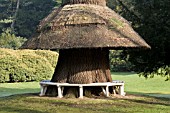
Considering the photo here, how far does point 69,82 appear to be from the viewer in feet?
52.3

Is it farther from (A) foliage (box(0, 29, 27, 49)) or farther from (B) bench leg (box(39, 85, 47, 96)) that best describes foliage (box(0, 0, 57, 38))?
(B) bench leg (box(39, 85, 47, 96))

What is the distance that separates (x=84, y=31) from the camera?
49.8ft

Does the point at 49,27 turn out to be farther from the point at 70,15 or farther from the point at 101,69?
the point at 101,69

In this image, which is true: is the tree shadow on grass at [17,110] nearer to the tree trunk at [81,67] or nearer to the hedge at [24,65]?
the tree trunk at [81,67]

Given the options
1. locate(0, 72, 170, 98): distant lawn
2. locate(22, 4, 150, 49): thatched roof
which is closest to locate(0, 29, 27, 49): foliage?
locate(0, 72, 170, 98): distant lawn

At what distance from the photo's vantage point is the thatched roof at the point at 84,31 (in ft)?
48.2

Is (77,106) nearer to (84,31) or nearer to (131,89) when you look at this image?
(84,31)

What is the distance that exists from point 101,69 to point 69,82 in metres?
1.50

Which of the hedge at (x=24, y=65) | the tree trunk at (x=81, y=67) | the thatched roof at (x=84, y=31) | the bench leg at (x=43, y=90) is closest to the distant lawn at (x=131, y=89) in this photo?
the hedge at (x=24, y=65)

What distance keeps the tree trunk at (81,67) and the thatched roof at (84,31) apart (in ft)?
3.80

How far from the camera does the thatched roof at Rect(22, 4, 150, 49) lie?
48.2 ft

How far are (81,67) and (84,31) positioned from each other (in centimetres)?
164

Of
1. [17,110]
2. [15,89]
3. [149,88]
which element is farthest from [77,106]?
[149,88]

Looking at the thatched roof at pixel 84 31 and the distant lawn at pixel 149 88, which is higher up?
the thatched roof at pixel 84 31
